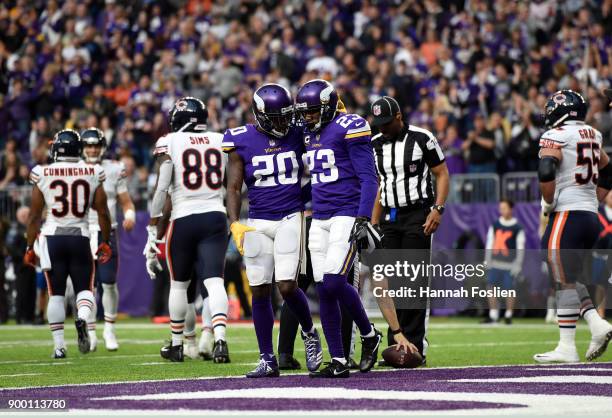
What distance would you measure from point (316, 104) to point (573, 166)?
258cm

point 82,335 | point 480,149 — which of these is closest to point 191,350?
point 82,335

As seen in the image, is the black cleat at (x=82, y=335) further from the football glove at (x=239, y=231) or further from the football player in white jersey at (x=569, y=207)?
the football player in white jersey at (x=569, y=207)

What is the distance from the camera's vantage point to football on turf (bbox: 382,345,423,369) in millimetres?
8594

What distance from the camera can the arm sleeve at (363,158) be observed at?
7723 millimetres

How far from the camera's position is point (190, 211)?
31.8 ft

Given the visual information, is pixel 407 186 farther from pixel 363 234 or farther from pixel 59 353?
pixel 59 353

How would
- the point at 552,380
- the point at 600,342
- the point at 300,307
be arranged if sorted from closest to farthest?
the point at 552,380
the point at 300,307
the point at 600,342

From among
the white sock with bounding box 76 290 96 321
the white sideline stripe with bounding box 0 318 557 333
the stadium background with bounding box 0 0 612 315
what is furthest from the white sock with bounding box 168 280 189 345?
the stadium background with bounding box 0 0 612 315

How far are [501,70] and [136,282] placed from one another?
6.39 m

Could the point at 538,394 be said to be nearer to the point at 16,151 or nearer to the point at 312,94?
the point at 312,94

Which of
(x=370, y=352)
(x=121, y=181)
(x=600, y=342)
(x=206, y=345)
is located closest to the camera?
(x=370, y=352)

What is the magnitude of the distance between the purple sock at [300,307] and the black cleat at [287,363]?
0.76 metres

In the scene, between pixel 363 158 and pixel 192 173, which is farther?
pixel 192 173

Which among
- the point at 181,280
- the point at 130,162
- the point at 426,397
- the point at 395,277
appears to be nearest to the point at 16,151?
the point at 130,162
